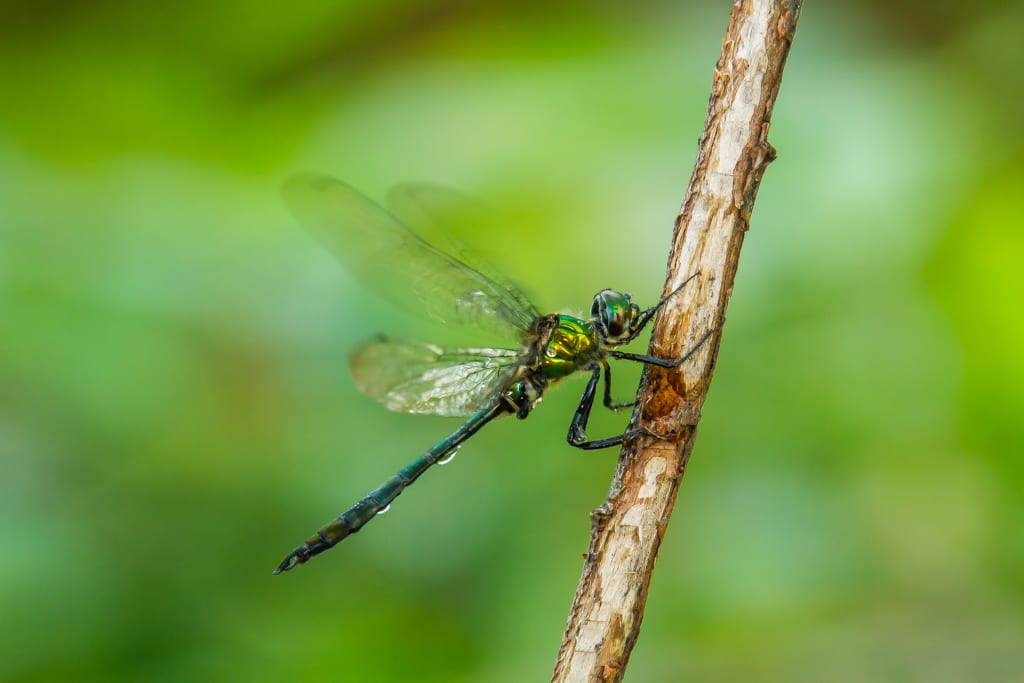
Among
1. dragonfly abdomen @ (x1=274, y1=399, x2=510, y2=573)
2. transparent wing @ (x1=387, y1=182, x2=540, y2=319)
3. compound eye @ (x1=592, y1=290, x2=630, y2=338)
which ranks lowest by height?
dragonfly abdomen @ (x1=274, y1=399, x2=510, y2=573)

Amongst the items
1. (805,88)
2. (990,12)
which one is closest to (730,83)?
(805,88)

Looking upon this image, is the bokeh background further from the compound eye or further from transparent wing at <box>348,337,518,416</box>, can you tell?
the compound eye

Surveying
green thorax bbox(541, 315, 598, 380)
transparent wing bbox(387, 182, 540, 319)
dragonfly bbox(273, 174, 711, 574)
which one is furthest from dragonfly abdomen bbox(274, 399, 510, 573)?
transparent wing bbox(387, 182, 540, 319)

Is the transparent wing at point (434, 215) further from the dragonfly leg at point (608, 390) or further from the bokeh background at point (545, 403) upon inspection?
the bokeh background at point (545, 403)

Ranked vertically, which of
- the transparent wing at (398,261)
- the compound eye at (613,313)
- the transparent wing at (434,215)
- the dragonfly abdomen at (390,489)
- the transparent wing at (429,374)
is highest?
the transparent wing at (434,215)

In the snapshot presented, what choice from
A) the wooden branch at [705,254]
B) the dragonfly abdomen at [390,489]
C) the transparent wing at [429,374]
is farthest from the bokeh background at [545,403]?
the wooden branch at [705,254]
